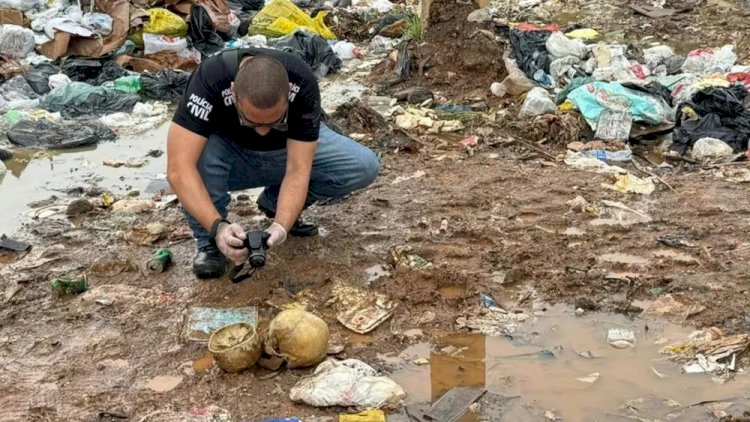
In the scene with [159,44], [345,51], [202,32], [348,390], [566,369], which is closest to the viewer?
[348,390]

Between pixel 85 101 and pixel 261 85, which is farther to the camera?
pixel 85 101

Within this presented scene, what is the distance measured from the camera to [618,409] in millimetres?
3006

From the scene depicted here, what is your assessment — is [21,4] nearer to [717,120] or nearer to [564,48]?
[564,48]

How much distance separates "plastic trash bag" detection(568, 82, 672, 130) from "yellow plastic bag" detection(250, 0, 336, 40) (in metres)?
4.42

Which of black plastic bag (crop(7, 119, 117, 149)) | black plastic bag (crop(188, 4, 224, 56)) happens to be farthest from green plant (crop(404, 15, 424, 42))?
black plastic bag (crop(7, 119, 117, 149))

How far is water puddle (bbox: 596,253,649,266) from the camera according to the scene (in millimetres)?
4090

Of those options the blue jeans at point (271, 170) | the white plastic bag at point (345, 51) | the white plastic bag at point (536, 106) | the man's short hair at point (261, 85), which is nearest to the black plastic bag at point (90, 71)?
the white plastic bag at point (345, 51)

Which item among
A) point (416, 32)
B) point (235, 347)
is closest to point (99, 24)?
point (416, 32)

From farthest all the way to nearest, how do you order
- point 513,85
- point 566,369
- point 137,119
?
point 513,85 → point 137,119 → point 566,369

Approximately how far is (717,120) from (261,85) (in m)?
3.98

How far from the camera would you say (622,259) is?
163 inches

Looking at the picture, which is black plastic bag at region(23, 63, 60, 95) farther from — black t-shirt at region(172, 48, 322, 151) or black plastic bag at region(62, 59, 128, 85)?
black t-shirt at region(172, 48, 322, 151)

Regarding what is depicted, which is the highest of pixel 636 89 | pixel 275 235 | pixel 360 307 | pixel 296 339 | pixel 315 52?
pixel 275 235

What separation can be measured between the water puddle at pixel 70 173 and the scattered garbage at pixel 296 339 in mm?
2397
